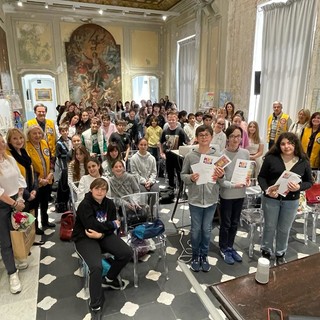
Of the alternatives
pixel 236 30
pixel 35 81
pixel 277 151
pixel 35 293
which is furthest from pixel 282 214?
pixel 35 81

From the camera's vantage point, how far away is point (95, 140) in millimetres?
4816

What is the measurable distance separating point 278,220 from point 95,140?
3.28 metres

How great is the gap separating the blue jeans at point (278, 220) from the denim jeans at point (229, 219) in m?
0.32

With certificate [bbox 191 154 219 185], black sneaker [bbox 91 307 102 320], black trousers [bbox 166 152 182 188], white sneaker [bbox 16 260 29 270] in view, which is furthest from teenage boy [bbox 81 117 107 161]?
black sneaker [bbox 91 307 102 320]

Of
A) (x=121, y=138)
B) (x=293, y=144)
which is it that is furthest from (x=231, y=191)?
(x=121, y=138)

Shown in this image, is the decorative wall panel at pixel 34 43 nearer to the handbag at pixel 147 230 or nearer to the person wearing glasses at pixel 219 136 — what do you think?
the person wearing glasses at pixel 219 136

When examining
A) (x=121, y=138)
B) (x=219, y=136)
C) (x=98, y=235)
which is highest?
(x=219, y=136)

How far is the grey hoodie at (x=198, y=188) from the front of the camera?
2.84 metres

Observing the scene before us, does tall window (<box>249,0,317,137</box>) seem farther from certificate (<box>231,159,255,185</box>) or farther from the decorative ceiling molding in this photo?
the decorative ceiling molding

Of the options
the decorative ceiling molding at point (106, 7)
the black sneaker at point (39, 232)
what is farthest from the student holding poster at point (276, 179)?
the decorative ceiling molding at point (106, 7)

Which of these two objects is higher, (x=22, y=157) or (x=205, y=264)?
(x=22, y=157)

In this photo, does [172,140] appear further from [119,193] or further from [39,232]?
[39,232]

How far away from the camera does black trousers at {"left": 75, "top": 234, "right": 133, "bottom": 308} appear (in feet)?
7.95

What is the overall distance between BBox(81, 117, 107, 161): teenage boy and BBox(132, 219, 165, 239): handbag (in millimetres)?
2106
